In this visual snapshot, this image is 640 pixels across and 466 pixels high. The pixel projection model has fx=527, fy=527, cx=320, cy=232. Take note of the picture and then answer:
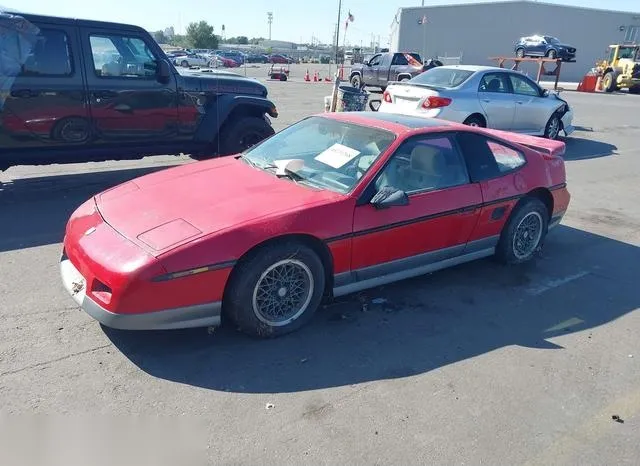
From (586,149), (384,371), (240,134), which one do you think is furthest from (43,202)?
(586,149)

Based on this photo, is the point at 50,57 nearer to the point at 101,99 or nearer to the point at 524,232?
the point at 101,99

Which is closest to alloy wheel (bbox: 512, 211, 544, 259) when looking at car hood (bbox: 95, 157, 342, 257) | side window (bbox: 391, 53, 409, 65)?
car hood (bbox: 95, 157, 342, 257)

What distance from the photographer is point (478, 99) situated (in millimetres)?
10297

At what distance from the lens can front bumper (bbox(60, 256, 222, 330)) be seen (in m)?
3.03

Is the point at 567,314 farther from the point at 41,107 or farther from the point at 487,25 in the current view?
the point at 487,25

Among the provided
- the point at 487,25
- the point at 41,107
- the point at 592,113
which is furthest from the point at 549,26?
the point at 41,107

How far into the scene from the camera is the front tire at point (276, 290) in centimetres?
329

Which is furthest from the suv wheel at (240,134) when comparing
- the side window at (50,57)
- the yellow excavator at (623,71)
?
the yellow excavator at (623,71)

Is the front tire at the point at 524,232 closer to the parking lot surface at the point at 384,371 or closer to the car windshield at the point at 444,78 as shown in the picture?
the parking lot surface at the point at 384,371

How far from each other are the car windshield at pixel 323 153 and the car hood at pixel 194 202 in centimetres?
14

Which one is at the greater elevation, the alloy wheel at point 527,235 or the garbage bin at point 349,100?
the garbage bin at point 349,100

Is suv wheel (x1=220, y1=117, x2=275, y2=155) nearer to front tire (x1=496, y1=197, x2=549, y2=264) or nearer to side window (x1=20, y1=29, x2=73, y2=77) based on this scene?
side window (x1=20, y1=29, x2=73, y2=77)

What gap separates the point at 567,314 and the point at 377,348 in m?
1.70

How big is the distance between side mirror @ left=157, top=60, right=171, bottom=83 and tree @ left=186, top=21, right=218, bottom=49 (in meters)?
95.5
